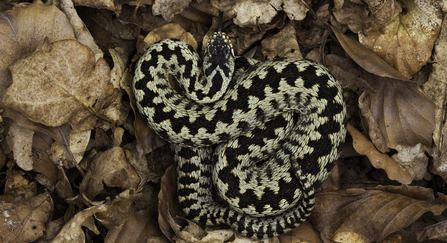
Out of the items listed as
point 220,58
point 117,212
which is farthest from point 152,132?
point 220,58

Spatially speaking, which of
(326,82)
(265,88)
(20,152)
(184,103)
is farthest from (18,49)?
(326,82)

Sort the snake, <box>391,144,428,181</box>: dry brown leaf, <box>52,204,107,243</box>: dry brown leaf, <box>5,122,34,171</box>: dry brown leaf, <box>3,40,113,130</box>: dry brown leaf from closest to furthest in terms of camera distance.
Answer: <box>3,40,113,130</box>: dry brown leaf, <box>52,204,107,243</box>: dry brown leaf, <box>5,122,34,171</box>: dry brown leaf, the snake, <box>391,144,428,181</box>: dry brown leaf

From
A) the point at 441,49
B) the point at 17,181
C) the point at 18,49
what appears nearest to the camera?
the point at 18,49

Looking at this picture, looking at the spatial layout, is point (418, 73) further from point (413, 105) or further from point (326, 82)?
point (326, 82)

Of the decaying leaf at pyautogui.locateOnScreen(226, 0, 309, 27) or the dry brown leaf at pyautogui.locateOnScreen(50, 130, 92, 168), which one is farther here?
the decaying leaf at pyautogui.locateOnScreen(226, 0, 309, 27)

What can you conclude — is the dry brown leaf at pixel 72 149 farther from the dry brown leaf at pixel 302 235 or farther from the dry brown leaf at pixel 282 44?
the dry brown leaf at pixel 302 235

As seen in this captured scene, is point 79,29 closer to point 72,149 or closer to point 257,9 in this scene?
point 72,149

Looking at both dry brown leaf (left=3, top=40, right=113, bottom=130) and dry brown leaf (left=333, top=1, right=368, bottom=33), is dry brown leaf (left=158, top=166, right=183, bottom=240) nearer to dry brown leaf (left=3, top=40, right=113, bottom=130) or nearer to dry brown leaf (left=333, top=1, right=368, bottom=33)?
dry brown leaf (left=3, top=40, right=113, bottom=130)

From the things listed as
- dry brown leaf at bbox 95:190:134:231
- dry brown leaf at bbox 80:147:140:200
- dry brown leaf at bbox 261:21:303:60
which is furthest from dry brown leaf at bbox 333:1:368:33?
dry brown leaf at bbox 95:190:134:231
